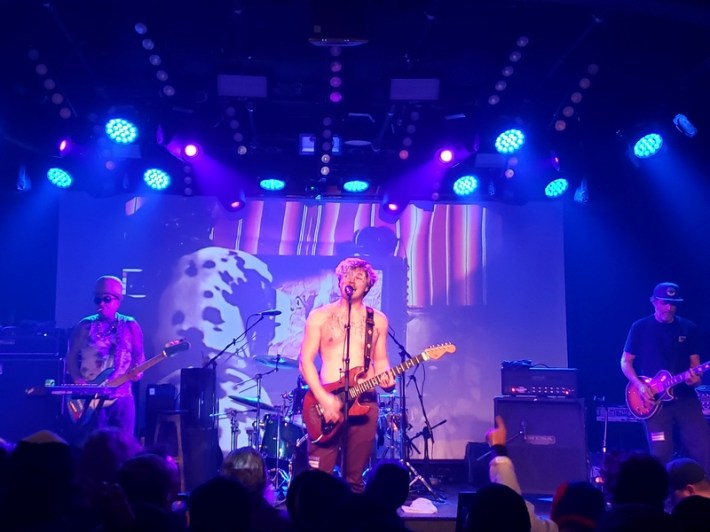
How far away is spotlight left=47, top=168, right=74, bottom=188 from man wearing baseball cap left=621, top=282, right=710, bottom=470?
285 inches

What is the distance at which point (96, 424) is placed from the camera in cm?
835

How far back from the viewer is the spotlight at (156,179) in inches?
408

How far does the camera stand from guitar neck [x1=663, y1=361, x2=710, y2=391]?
27.8 ft

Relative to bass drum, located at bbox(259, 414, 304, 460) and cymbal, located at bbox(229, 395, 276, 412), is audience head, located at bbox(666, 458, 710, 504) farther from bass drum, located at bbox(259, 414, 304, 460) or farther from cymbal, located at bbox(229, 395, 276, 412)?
cymbal, located at bbox(229, 395, 276, 412)

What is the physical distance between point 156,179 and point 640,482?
8063 millimetres

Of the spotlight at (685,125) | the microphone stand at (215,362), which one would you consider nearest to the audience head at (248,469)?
the microphone stand at (215,362)

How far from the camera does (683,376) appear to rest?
28.0 feet

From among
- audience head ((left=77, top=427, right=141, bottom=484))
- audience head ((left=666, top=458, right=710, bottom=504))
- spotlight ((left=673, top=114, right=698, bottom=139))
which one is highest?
spotlight ((left=673, top=114, right=698, bottom=139))

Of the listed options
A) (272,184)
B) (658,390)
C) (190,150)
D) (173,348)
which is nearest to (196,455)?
(173,348)

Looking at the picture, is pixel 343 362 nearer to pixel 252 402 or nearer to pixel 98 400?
pixel 252 402

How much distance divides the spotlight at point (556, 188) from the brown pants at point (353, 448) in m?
5.23

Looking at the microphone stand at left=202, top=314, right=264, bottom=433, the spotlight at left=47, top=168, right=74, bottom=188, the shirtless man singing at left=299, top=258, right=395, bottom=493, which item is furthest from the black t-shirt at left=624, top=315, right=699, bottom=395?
the spotlight at left=47, top=168, right=74, bottom=188

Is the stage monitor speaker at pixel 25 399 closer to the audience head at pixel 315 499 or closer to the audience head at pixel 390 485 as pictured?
the audience head at pixel 390 485

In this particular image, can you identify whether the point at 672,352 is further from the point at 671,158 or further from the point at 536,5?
the point at 536,5
